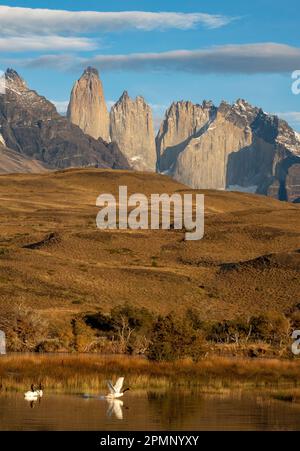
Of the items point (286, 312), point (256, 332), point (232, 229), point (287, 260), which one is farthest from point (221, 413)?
point (232, 229)

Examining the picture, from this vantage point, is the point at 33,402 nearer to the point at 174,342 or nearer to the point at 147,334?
the point at 174,342

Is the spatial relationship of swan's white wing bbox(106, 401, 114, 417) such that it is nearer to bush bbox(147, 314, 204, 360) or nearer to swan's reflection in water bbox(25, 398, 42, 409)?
swan's reflection in water bbox(25, 398, 42, 409)

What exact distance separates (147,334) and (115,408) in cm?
2858

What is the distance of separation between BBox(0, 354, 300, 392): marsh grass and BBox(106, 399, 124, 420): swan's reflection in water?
3.20 metres

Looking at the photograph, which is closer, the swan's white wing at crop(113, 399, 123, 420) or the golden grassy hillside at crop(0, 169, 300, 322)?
the swan's white wing at crop(113, 399, 123, 420)

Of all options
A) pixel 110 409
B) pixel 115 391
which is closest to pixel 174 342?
pixel 115 391

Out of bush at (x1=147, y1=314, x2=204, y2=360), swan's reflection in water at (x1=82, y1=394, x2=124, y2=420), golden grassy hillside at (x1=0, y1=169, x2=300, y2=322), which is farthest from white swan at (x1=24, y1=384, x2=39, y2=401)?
golden grassy hillside at (x1=0, y1=169, x2=300, y2=322)

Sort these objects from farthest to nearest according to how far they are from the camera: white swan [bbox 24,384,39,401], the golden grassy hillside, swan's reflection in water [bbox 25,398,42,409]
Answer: the golden grassy hillside → white swan [bbox 24,384,39,401] → swan's reflection in water [bbox 25,398,42,409]

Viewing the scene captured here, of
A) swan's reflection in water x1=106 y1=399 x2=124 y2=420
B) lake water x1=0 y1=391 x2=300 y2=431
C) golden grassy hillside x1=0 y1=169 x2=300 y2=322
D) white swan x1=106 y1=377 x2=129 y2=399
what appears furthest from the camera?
golden grassy hillside x1=0 y1=169 x2=300 y2=322

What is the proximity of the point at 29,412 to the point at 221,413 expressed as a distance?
238 inches

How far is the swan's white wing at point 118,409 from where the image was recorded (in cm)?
3300

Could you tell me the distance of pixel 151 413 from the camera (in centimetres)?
3416

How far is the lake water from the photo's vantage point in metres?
31.5
